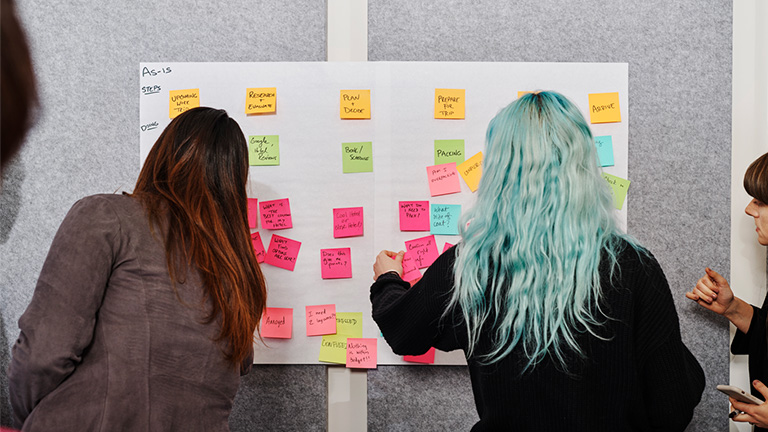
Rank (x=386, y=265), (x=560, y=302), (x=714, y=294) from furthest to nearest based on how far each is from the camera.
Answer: (x=714, y=294)
(x=386, y=265)
(x=560, y=302)

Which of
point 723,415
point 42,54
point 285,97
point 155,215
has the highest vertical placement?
point 42,54

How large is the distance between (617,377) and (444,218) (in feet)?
2.26

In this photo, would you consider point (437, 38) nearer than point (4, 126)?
No

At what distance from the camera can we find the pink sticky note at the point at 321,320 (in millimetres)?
1475

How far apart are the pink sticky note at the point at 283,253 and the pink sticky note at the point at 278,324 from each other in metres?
0.12

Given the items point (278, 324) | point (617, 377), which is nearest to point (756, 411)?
point (617, 377)

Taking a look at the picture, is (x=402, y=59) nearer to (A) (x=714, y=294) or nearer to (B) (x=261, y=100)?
(B) (x=261, y=100)

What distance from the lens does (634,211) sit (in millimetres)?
1524

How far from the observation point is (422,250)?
4.88 ft

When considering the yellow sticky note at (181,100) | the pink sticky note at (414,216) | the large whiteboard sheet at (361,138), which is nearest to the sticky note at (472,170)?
the large whiteboard sheet at (361,138)

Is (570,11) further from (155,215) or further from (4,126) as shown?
(4,126)

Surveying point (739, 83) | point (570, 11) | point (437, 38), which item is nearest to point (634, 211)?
point (739, 83)

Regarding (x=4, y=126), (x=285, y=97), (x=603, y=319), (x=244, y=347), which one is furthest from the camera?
(x=285, y=97)

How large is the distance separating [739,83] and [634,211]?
1.47 feet
